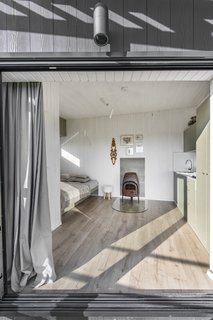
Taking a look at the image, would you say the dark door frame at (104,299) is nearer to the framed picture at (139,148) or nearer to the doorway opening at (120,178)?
the doorway opening at (120,178)

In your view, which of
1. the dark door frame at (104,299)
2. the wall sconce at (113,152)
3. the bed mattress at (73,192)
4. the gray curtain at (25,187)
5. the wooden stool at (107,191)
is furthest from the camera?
the wall sconce at (113,152)

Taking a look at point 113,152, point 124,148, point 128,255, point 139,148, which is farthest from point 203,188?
point 113,152

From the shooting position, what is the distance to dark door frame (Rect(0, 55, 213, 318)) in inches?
65.5

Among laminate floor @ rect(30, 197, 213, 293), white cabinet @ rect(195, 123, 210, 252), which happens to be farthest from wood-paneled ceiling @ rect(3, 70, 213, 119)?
laminate floor @ rect(30, 197, 213, 293)

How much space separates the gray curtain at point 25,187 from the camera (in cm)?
199

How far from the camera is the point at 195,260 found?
248cm

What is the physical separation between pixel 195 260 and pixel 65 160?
5.26 metres

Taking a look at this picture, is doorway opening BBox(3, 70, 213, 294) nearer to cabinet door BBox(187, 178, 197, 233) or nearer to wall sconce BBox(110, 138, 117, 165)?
cabinet door BBox(187, 178, 197, 233)

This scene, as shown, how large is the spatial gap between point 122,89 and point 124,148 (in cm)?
268

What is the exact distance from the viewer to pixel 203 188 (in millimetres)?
2678

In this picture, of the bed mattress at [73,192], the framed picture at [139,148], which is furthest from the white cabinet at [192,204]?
the framed picture at [139,148]

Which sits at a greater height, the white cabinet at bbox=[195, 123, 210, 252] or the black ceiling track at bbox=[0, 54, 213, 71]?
the black ceiling track at bbox=[0, 54, 213, 71]

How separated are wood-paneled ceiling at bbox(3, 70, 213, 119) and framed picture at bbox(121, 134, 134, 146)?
751mm

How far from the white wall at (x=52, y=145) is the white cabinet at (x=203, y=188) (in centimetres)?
234
